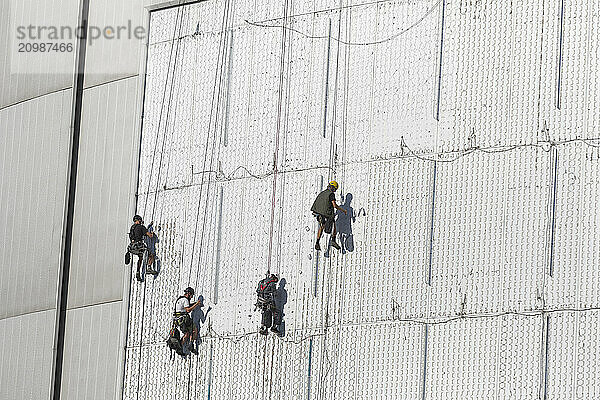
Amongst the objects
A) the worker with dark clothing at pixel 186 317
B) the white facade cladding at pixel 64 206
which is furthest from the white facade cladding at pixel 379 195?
the white facade cladding at pixel 64 206

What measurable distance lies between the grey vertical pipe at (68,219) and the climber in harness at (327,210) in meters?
6.30

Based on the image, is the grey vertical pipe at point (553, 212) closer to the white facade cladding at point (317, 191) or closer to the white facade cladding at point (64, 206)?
the white facade cladding at point (317, 191)

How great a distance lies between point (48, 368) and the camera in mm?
23016

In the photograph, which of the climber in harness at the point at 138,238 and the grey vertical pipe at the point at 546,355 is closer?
the grey vertical pipe at the point at 546,355

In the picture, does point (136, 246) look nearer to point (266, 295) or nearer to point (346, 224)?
point (266, 295)

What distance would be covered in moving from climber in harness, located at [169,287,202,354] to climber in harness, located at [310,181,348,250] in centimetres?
283

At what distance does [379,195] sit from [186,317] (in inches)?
165

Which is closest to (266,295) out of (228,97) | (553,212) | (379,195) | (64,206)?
(379,195)

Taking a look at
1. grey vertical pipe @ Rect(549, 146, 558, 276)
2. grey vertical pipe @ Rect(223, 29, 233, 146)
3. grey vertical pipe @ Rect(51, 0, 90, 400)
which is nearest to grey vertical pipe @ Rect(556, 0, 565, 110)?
grey vertical pipe @ Rect(549, 146, 558, 276)

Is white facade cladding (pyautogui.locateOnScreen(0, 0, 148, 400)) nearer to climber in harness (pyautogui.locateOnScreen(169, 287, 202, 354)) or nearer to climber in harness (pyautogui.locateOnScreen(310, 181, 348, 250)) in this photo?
climber in harness (pyautogui.locateOnScreen(169, 287, 202, 354))

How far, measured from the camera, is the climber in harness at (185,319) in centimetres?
2053

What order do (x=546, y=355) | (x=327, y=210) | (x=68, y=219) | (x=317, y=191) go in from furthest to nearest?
(x=68, y=219) → (x=317, y=191) → (x=327, y=210) → (x=546, y=355)

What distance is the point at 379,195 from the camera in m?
19.1

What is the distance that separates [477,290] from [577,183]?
2214mm
